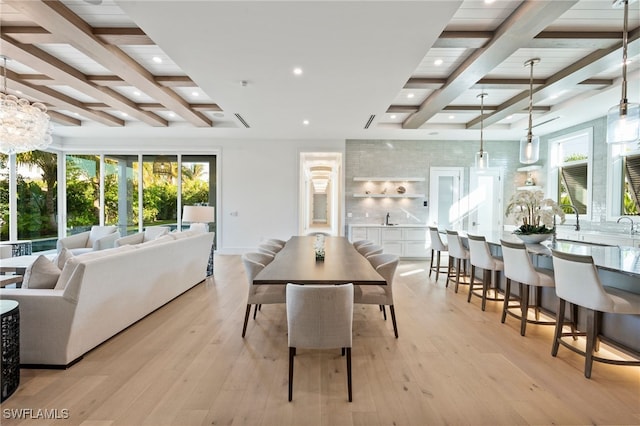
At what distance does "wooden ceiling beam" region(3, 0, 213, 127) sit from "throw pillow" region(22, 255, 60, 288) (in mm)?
2080

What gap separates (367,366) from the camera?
233 centimetres

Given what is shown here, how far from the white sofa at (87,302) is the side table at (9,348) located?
0.24m

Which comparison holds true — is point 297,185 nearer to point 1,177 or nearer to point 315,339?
point 315,339

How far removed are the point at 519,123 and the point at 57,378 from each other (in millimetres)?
7908

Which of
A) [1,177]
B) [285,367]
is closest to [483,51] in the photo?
[285,367]

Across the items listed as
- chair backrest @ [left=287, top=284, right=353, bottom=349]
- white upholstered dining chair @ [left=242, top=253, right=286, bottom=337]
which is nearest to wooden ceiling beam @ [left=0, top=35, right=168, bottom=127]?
white upholstered dining chair @ [left=242, top=253, right=286, bottom=337]

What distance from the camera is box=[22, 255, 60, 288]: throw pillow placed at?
2.39 metres

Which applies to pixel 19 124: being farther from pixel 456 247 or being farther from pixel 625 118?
pixel 625 118

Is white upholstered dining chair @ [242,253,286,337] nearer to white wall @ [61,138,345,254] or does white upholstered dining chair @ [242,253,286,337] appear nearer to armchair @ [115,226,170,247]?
armchair @ [115,226,170,247]

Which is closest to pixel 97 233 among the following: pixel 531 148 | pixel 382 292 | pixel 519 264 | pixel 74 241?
pixel 74 241

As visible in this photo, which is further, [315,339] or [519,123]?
[519,123]

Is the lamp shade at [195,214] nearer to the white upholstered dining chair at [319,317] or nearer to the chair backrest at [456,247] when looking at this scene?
the white upholstered dining chair at [319,317]

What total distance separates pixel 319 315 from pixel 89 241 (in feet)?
19.9

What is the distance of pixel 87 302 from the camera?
2.36 metres
